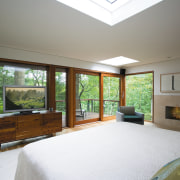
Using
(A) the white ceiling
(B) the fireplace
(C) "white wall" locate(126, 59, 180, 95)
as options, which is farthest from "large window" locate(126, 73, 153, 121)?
(A) the white ceiling

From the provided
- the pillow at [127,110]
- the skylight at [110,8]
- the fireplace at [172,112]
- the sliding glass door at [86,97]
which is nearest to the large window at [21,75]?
the sliding glass door at [86,97]

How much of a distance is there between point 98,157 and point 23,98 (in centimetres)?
269

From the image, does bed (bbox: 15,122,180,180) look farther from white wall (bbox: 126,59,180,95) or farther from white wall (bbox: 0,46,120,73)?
white wall (bbox: 126,59,180,95)

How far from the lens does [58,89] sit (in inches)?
166

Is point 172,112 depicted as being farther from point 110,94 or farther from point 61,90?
point 61,90

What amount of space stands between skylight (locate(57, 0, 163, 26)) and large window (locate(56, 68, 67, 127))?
8.57 ft

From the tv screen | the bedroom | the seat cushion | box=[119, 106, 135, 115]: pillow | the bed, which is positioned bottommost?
the seat cushion

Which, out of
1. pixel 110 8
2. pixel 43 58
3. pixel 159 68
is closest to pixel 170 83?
pixel 159 68

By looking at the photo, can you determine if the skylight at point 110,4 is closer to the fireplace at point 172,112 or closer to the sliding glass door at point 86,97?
the sliding glass door at point 86,97

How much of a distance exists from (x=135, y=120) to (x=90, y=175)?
140 inches

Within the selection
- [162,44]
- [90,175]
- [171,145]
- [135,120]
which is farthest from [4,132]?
[162,44]

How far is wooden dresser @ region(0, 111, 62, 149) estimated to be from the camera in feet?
8.84

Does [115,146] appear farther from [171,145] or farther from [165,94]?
[165,94]

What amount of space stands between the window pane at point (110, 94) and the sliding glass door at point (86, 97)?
0.44 m
